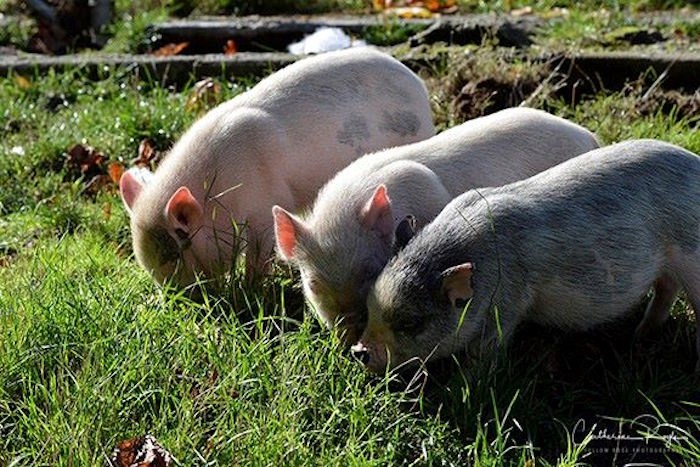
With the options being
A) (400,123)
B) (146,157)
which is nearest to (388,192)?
(400,123)

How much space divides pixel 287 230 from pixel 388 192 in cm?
55

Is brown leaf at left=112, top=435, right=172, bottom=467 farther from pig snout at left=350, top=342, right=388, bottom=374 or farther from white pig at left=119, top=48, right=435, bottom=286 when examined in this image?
white pig at left=119, top=48, right=435, bottom=286

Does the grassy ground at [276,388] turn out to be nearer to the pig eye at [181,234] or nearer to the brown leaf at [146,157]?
the pig eye at [181,234]

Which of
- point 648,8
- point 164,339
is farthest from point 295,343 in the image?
point 648,8

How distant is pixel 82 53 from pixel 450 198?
5207mm

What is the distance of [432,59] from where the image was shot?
802 centimetres

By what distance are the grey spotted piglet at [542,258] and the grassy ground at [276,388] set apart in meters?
0.16

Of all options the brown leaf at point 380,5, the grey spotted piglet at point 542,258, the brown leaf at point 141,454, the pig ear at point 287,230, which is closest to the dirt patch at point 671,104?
the grey spotted piglet at point 542,258

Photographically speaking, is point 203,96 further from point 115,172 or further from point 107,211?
point 107,211

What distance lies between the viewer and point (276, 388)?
413cm

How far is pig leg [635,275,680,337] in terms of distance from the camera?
469 cm

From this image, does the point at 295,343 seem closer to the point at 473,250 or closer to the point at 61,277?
the point at 473,250

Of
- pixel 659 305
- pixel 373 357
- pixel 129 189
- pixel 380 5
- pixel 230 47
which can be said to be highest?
pixel 129 189

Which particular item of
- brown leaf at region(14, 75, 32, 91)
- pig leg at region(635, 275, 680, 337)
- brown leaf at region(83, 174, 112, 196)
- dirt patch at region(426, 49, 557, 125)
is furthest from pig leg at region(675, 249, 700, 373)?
brown leaf at region(14, 75, 32, 91)
